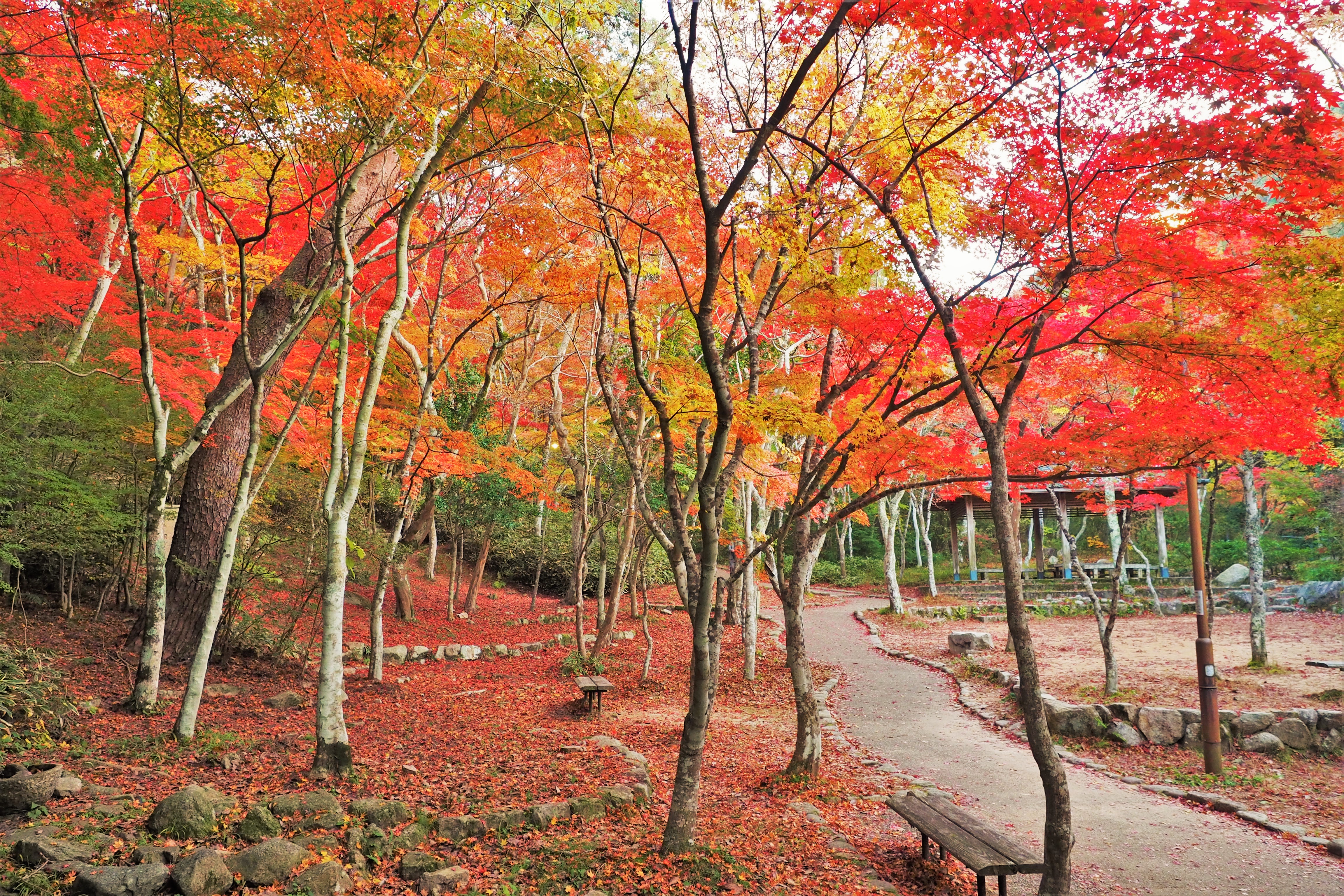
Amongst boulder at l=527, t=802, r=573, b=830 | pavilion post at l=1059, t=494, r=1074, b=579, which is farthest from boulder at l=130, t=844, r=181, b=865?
pavilion post at l=1059, t=494, r=1074, b=579

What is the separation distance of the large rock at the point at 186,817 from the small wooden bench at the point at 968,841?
4.17 m

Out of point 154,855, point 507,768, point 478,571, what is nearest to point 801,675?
point 507,768

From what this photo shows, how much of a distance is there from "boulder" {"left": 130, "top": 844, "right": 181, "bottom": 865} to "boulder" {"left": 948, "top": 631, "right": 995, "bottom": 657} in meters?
13.1

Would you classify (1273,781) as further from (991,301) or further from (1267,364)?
(991,301)

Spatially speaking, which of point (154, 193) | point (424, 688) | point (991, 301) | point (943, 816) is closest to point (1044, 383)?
point (991, 301)

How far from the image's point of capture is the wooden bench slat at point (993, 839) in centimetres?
389

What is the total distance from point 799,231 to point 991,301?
2.20 meters

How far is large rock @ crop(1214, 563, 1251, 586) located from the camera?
2281 centimetres

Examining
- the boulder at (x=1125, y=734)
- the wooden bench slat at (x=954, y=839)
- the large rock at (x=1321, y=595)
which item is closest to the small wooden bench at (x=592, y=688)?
the wooden bench slat at (x=954, y=839)

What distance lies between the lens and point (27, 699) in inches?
202

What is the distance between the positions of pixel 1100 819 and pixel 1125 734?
2.58 m

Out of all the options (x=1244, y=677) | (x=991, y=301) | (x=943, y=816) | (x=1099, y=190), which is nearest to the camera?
(x=943, y=816)

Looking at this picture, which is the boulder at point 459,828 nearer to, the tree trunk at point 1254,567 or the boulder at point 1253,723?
the boulder at point 1253,723

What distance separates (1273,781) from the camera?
688cm
